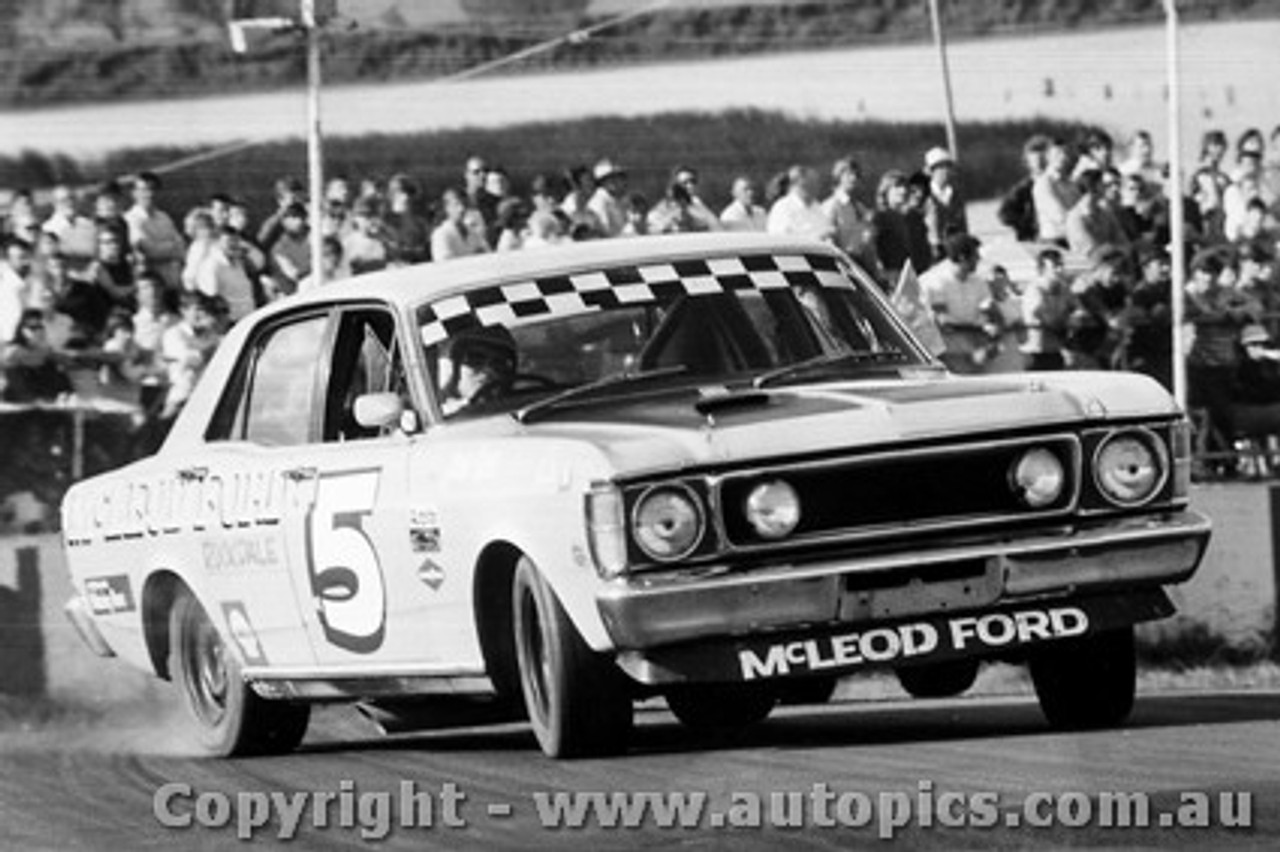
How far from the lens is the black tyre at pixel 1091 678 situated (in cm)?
803

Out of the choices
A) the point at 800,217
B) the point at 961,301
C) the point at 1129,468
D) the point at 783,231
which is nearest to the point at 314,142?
the point at 800,217

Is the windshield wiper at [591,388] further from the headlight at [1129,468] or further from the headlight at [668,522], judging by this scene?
the headlight at [1129,468]

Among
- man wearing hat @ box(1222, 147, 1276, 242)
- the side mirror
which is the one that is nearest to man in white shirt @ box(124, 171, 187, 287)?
man wearing hat @ box(1222, 147, 1276, 242)

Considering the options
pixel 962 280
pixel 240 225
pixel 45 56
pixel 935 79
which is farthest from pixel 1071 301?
pixel 45 56

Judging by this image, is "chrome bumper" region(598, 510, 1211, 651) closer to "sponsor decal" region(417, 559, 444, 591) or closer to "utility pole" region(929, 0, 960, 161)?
"sponsor decal" region(417, 559, 444, 591)

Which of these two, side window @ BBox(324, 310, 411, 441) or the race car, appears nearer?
the race car

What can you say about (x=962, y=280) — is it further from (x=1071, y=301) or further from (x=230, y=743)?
(x=230, y=743)

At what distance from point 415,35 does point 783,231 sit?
10.7 feet

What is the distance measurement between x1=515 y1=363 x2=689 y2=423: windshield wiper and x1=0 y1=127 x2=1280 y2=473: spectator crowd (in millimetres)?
6261

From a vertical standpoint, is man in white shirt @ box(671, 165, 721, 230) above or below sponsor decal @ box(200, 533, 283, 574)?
below

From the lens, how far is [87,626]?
10211 millimetres

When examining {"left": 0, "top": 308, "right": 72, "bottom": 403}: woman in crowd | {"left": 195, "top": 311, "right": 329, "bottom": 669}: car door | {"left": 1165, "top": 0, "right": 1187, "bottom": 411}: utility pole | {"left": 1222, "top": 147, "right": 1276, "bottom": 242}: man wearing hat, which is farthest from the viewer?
{"left": 1222, "top": 147, "right": 1276, "bottom": 242}: man wearing hat

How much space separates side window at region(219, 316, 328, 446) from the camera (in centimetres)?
922

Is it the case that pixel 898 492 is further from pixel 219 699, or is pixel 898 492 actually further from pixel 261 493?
pixel 219 699
